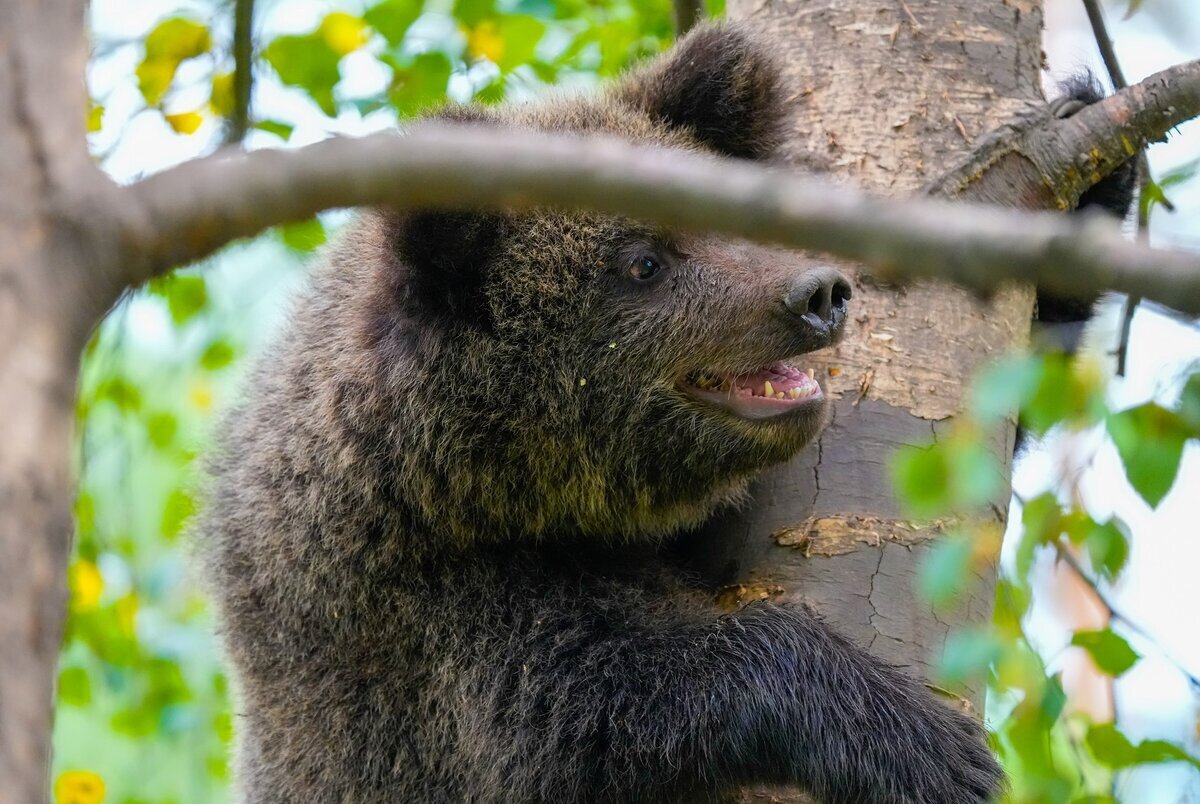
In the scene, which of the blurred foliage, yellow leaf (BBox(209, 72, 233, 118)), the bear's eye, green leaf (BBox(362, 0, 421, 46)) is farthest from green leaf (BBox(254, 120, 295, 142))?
the blurred foliage

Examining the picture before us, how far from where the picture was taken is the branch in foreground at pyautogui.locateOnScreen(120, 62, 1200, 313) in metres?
1.57

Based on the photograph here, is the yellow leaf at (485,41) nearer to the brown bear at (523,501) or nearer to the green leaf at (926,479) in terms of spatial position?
the brown bear at (523,501)

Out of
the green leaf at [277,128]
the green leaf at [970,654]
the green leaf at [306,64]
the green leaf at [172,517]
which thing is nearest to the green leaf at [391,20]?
the green leaf at [306,64]

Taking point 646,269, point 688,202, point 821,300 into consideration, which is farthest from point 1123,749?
point 688,202

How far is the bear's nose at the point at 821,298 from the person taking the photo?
4117mm

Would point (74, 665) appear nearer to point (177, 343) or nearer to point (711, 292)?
point (177, 343)

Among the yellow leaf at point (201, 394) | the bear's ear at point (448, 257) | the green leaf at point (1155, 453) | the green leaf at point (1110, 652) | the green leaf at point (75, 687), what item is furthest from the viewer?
the yellow leaf at point (201, 394)

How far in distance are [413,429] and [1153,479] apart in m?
2.53

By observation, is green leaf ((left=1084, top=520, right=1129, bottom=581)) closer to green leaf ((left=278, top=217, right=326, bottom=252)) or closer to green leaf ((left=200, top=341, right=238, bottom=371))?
green leaf ((left=278, top=217, right=326, bottom=252))

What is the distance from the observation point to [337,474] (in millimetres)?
4496

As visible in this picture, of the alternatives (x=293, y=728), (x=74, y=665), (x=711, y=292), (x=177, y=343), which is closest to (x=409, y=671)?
(x=293, y=728)

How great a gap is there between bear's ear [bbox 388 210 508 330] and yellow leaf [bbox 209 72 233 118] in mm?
2070

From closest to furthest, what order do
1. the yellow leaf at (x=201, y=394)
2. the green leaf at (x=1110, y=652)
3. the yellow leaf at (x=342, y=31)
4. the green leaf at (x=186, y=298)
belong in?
the green leaf at (x=1110, y=652), the yellow leaf at (x=342, y=31), the green leaf at (x=186, y=298), the yellow leaf at (x=201, y=394)

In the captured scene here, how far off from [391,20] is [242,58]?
1.21 meters
